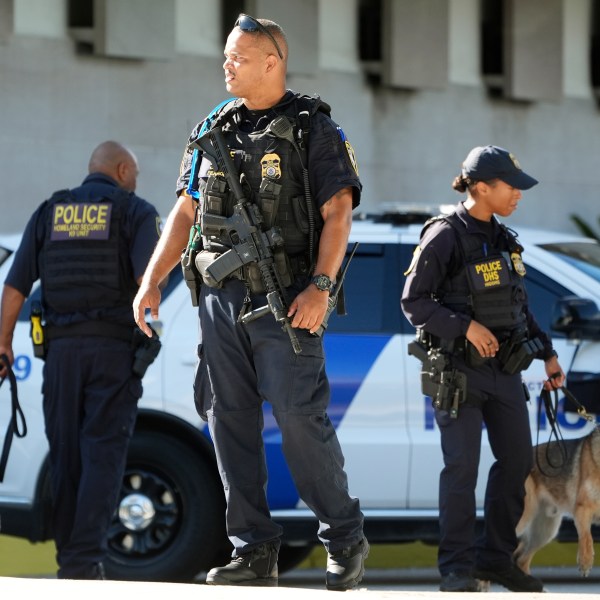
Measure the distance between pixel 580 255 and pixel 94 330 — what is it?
8.28ft

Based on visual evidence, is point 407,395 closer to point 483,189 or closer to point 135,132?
point 483,189

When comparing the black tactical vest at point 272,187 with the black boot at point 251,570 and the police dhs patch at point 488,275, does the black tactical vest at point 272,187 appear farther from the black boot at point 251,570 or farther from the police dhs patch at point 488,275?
the police dhs patch at point 488,275

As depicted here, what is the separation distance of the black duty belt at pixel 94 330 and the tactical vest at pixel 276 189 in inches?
66.3

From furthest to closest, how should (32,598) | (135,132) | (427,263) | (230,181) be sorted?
1. (135,132)
2. (427,263)
3. (230,181)
4. (32,598)

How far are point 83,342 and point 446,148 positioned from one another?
9.14 metres

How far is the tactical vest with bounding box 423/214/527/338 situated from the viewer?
22.5 feet

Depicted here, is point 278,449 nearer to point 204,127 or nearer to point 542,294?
point 542,294

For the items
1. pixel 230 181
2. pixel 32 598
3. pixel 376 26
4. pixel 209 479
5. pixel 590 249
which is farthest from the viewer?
pixel 376 26

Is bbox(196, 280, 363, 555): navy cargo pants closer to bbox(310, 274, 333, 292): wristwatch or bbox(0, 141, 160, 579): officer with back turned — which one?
bbox(310, 274, 333, 292): wristwatch

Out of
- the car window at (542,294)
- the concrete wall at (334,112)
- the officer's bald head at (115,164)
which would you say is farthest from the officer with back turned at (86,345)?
the concrete wall at (334,112)

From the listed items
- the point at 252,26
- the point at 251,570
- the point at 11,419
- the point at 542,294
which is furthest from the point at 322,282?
the point at 542,294

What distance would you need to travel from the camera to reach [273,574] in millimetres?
5430

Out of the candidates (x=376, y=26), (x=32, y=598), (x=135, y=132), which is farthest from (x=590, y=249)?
(x=376, y=26)

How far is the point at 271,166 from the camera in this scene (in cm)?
530
